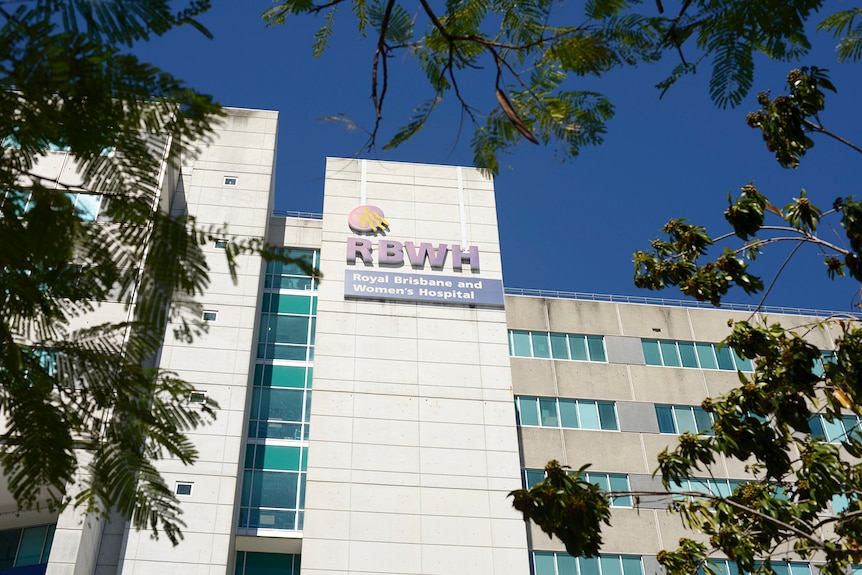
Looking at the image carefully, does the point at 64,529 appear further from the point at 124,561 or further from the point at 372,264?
the point at 372,264

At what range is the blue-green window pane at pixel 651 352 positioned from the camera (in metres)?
32.9

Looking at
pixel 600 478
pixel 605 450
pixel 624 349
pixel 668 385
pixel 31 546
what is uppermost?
pixel 624 349

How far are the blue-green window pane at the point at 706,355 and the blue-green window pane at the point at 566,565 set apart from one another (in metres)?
10.5

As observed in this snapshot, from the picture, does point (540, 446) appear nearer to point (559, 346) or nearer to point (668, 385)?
point (559, 346)

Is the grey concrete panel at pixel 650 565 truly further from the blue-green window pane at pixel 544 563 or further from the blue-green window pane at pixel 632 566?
the blue-green window pane at pixel 544 563

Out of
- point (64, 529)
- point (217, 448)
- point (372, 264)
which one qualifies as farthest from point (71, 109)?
point (372, 264)

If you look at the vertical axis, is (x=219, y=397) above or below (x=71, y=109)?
above

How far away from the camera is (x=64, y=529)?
2216 centimetres

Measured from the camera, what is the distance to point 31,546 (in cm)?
2428

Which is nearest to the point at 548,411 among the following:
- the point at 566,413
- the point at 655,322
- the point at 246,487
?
the point at 566,413

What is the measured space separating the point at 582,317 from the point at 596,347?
1.41 meters

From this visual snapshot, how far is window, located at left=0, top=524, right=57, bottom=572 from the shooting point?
2403 centimetres

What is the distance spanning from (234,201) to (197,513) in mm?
12465

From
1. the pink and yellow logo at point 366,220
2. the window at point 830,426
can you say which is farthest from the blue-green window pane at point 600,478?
the pink and yellow logo at point 366,220
